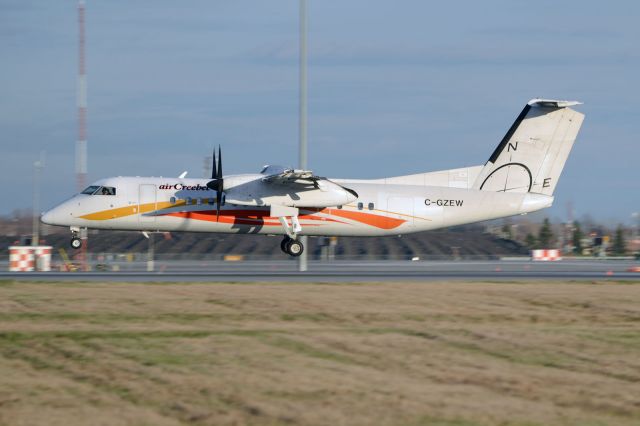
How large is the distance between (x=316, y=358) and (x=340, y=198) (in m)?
19.4

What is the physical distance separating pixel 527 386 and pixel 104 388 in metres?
6.01

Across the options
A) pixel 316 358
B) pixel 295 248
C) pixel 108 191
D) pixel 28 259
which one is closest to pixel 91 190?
pixel 108 191

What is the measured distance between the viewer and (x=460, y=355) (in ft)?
45.5

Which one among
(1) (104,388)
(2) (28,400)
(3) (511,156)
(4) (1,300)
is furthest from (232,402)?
(3) (511,156)

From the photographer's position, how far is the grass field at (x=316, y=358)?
1039 centimetres

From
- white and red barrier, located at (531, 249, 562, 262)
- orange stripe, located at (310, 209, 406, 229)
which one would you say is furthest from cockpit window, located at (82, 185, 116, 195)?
white and red barrier, located at (531, 249, 562, 262)

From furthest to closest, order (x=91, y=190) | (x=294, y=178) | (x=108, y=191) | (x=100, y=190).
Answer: (x=91, y=190)
(x=100, y=190)
(x=108, y=191)
(x=294, y=178)

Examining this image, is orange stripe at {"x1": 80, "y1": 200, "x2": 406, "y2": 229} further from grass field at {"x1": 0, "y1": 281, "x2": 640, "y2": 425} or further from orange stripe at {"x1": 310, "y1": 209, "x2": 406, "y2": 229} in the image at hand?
grass field at {"x1": 0, "y1": 281, "x2": 640, "y2": 425}

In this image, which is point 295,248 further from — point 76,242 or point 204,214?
point 76,242

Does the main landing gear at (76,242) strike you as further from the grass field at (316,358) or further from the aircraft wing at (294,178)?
the grass field at (316,358)

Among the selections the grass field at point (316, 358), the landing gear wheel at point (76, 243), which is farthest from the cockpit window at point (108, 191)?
the grass field at point (316, 358)

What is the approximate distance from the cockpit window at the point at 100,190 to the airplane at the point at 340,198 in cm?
4

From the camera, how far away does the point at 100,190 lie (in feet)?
109

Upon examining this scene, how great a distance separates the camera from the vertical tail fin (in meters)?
34.2
